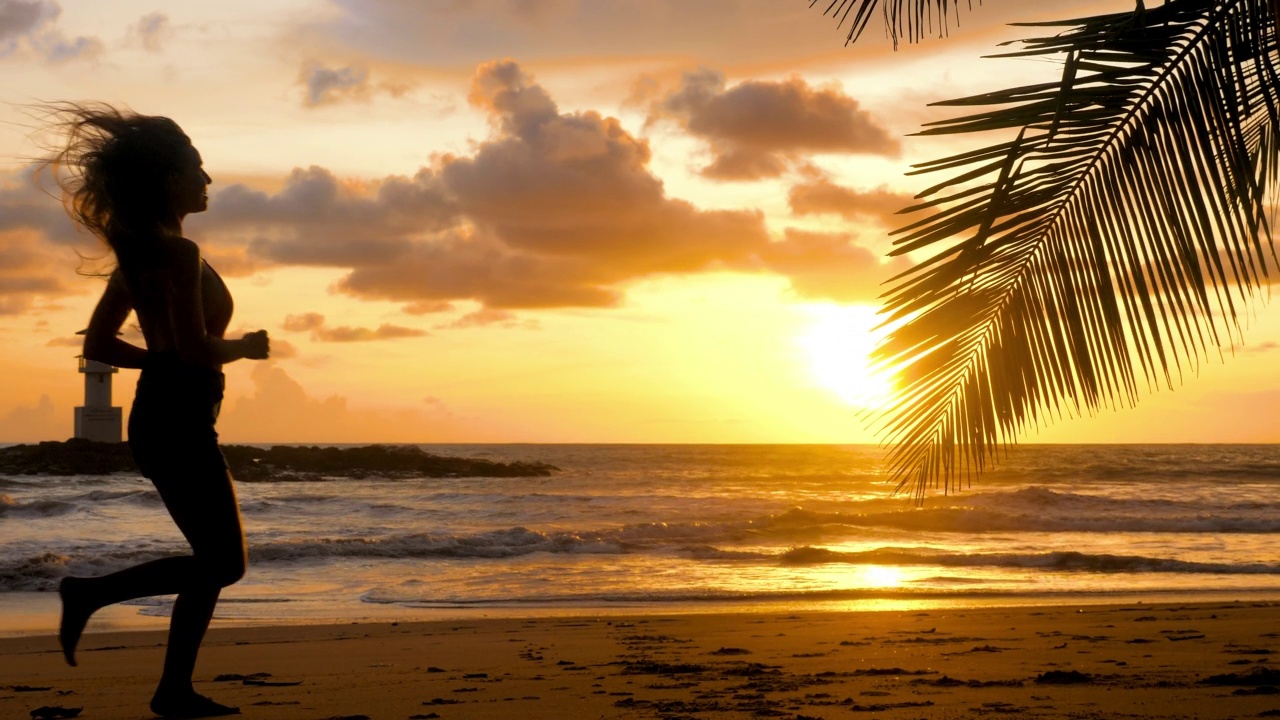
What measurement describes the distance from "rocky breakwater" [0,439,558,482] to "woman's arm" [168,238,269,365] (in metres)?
39.9

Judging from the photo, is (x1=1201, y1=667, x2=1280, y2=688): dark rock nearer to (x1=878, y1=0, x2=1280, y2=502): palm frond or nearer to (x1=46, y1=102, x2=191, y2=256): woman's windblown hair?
(x1=878, y1=0, x2=1280, y2=502): palm frond

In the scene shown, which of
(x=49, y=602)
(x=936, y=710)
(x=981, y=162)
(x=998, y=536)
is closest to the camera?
(x=981, y=162)

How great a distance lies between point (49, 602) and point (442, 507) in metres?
17.5

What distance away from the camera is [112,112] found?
9.95 ft

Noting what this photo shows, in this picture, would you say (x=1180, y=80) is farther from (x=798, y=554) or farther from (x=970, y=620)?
(x=798, y=554)

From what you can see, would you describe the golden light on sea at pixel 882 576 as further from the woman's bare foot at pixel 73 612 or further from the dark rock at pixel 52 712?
the woman's bare foot at pixel 73 612

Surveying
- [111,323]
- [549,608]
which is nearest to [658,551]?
[549,608]

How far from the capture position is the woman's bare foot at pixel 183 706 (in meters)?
3.19

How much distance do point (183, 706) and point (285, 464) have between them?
148ft

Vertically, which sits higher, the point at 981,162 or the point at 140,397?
the point at 981,162

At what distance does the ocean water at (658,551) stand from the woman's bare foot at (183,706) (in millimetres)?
6449

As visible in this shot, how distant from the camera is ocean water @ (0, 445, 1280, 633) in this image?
1119 centimetres

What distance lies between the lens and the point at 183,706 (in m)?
3.25

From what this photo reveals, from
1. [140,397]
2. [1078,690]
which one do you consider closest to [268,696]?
[140,397]
